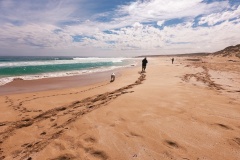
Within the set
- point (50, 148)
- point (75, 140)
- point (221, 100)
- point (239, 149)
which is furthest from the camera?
point (221, 100)

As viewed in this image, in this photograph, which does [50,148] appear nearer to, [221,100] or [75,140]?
[75,140]

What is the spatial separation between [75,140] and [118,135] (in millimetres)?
971

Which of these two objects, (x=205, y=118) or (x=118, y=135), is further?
(x=205, y=118)

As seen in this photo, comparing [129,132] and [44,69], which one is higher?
[129,132]

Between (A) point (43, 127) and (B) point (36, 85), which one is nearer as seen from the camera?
(A) point (43, 127)

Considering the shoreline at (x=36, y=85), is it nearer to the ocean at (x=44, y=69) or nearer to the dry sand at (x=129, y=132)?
the ocean at (x=44, y=69)

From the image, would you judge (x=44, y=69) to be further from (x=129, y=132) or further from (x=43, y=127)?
(x=129, y=132)

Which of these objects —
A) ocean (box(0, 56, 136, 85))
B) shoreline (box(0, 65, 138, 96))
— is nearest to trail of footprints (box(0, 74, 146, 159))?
shoreline (box(0, 65, 138, 96))

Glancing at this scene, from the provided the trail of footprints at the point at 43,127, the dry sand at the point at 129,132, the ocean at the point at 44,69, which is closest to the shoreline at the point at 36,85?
the ocean at the point at 44,69

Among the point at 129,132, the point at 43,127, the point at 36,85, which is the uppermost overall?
the point at 129,132

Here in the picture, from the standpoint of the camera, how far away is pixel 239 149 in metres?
3.32

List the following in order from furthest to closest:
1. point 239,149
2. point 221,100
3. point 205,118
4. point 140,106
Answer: point 221,100 → point 140,106 → point 205,118 → point 239,149

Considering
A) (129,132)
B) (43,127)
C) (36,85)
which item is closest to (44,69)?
(36,85)

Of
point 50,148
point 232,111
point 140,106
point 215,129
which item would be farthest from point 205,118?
point 50,148
